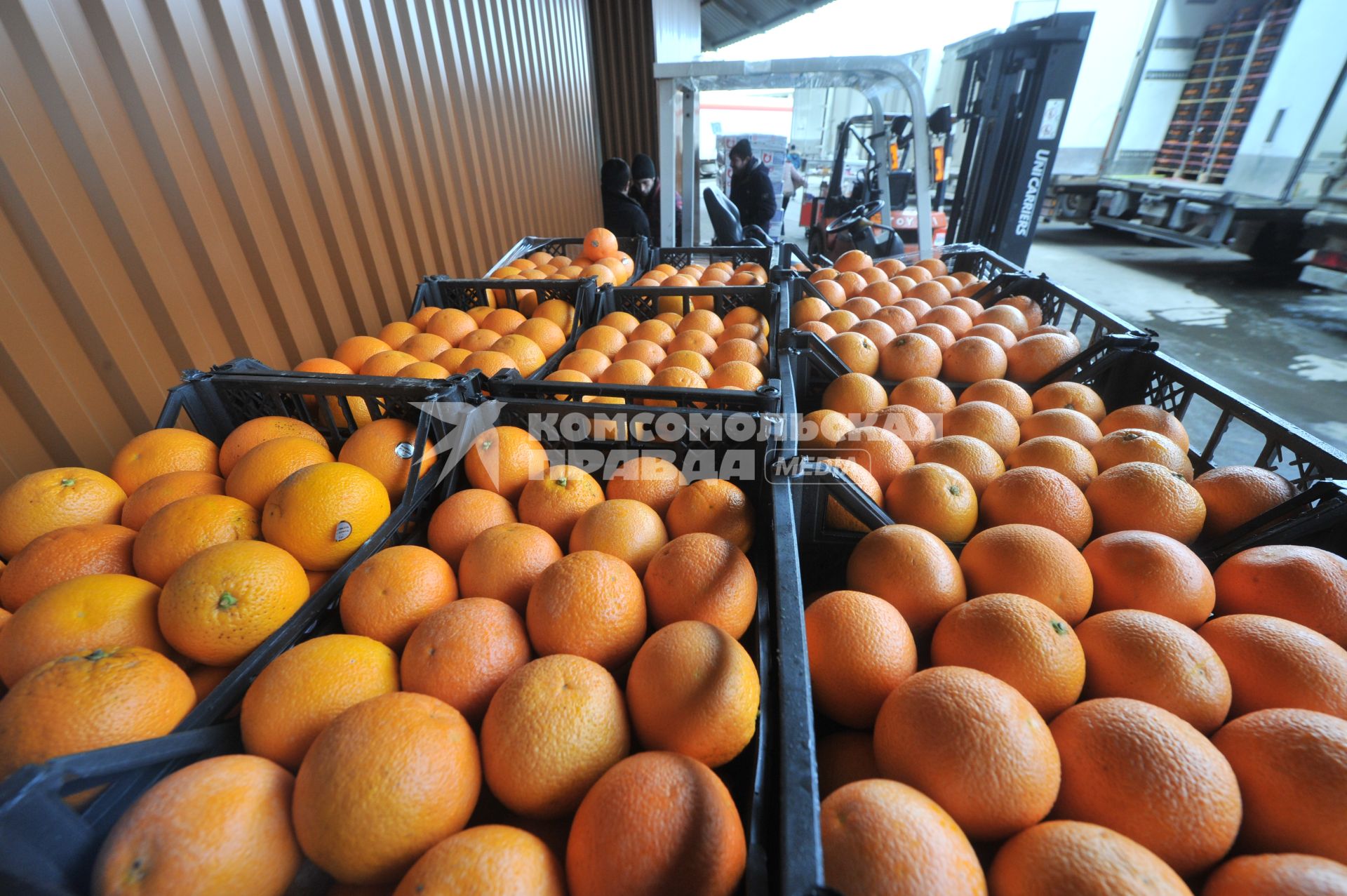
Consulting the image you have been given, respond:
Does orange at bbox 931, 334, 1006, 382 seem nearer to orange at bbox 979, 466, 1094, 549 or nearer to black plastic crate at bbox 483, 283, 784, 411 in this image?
black plastic crate at bbox 483, 283, 784, 411

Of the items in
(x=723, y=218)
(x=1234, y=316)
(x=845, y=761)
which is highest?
(x=723, y=218)

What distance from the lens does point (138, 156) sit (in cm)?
191

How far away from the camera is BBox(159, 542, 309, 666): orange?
3.21 feet

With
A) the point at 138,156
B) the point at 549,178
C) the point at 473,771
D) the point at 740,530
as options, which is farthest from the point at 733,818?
the point at 549,178

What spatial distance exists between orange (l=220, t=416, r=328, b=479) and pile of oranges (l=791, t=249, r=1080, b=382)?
6.34ft

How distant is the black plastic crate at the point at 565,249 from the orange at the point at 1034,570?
3010mm

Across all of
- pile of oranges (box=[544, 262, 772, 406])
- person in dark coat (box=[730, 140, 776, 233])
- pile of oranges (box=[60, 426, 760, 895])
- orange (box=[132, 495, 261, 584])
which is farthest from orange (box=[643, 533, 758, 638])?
person in dark coat (box=[730, 140, 776, 233])

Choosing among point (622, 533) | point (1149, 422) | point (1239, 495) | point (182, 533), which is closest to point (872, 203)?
point (1149, 422)

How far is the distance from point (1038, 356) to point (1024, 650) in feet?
5.74

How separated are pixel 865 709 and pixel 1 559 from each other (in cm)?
201

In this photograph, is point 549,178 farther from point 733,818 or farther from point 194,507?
point 733,818

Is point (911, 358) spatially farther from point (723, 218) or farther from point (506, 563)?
point (723, 218)

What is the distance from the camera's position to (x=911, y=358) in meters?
2.25

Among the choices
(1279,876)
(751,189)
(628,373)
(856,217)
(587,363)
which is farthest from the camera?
(751,189)
